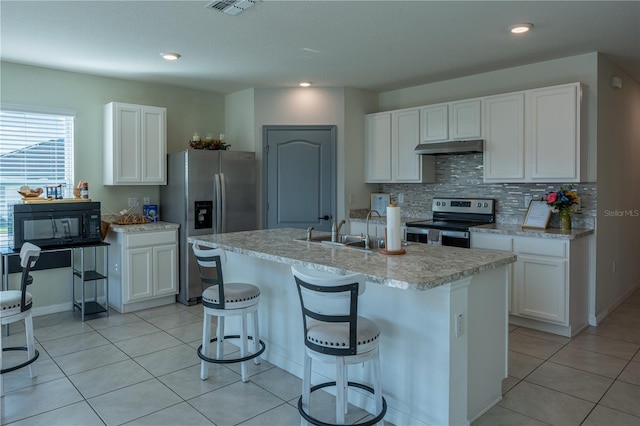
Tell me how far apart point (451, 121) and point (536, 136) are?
A: 913mm

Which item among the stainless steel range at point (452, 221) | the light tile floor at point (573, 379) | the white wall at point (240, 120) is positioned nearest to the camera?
the light tile floor at point (573, 379)

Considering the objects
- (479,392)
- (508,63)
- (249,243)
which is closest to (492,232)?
(508,63)

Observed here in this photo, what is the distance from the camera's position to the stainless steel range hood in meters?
4.50

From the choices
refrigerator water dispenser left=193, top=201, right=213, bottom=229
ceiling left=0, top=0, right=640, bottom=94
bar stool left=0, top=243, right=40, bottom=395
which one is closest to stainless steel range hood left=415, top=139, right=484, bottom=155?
ceiling left=0, top=0, right=640, bottom=94

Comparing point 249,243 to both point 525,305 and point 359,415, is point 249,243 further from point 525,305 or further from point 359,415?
point 525,305

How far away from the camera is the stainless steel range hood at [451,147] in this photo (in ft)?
14.8

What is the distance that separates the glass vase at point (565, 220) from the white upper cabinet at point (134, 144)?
4141 millimetres

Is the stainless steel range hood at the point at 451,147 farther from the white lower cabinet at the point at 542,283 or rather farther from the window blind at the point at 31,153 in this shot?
the window blind at the point at 31,153

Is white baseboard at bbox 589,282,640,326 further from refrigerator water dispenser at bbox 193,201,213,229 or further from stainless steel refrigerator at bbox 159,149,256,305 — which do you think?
refrigerator water dispenser at bbox 193,201,213,229

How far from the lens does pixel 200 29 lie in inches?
133

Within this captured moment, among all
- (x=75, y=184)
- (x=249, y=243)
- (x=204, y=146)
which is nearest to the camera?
(x=249, y=243)

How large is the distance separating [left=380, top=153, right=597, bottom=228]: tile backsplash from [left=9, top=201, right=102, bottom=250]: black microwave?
344cm

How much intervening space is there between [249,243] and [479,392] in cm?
174

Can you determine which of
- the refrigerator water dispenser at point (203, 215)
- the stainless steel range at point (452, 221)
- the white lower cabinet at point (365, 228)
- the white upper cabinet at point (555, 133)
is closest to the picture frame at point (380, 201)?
the white lower cabinet at point (365, 228)
